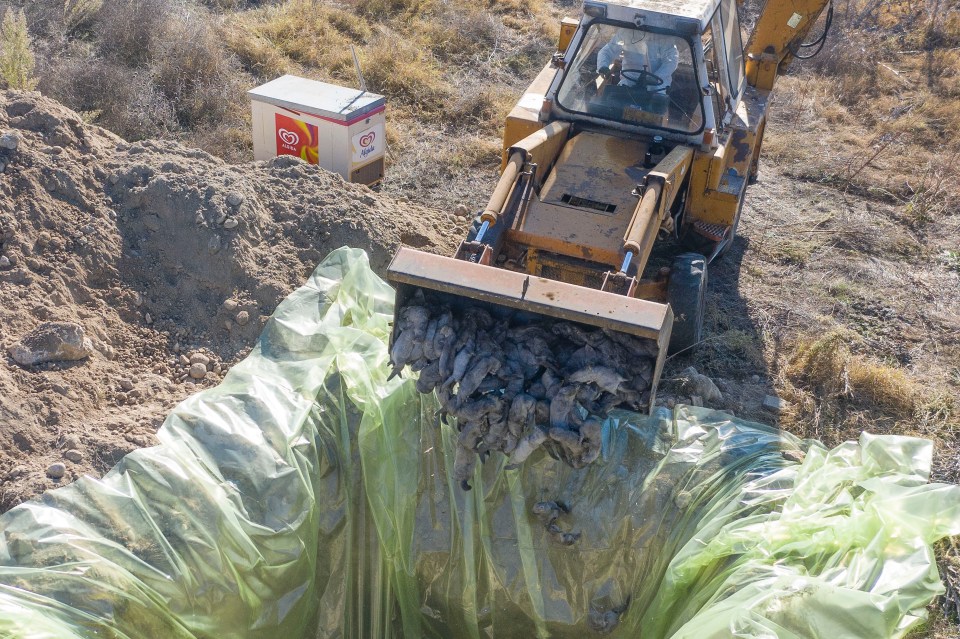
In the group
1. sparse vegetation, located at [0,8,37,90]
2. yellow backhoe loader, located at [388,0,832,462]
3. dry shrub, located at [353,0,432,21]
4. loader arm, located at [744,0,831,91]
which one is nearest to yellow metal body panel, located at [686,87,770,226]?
yellow backhoe loader, located at [388,0,832,462]

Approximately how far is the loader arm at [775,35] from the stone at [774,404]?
256 centimetres

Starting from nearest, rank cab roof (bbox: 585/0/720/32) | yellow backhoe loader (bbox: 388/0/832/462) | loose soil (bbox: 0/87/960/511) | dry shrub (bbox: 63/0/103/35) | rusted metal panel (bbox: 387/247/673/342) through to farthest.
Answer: rusted metal panel (bbox: 387/247/673/342) < yellow backhoe loader (bbox: 388/0/832/462) < loose soil (bbox: 0/87/960/511) < cab roof (bbox: 585/0/720/32) < dry shrub (bbox: 63/0/103/35)

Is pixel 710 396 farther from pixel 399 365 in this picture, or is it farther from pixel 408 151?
pixel 408 151

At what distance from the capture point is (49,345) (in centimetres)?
413

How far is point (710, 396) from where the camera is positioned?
499 centimetres

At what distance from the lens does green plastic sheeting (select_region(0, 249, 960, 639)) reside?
3.06 metres

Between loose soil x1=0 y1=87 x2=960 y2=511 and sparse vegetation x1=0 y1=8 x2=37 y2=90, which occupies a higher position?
sparse vegetation x1=0 y1=8 x2=37 y2=90

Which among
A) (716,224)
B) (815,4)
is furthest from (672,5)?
(815,4)

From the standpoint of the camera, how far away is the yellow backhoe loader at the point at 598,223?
3557mm

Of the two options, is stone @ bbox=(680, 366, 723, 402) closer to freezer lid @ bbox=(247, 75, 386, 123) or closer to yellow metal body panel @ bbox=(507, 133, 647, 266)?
yellow metal body panel @ bbox=(507, 133, 647, 266)

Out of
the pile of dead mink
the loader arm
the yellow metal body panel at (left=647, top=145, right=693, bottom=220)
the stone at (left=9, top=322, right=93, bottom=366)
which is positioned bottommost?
the stone at (left=9, top=322, right=93, bottom=366)

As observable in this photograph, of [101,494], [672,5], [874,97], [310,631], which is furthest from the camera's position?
[874,97]

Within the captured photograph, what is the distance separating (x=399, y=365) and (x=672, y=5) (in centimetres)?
271

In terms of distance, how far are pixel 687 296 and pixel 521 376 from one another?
1.88 m
